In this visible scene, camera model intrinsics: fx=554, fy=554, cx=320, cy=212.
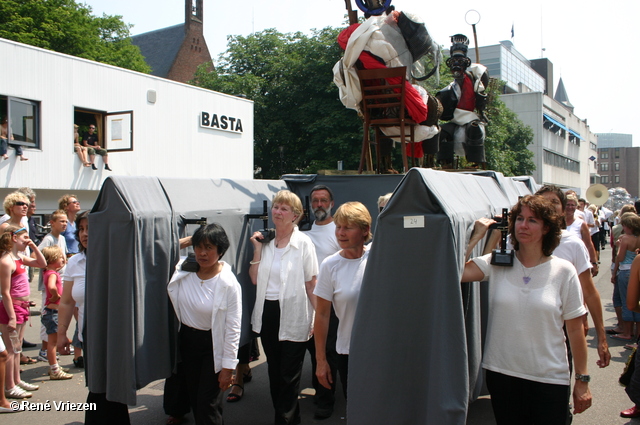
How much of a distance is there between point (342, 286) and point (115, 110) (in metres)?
15.9

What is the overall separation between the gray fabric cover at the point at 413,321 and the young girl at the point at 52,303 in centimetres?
401

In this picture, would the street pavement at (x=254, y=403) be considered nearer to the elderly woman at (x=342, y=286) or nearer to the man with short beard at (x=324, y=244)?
the man with short beard at (x=324, y=244)

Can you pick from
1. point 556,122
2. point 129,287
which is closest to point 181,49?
point 556,122

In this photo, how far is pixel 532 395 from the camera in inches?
114

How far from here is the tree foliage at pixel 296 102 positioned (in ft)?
86.0

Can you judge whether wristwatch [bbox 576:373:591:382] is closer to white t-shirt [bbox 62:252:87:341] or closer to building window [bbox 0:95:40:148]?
white t-shirt [bbox 62:252:87:341]

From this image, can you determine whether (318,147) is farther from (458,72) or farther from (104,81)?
(458,72)

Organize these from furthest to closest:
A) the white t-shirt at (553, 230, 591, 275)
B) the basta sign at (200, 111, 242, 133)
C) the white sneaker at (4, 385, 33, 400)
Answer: the basta sign at (200, 111, 242, 133) < the white sneaker at (4, 385, 33, 400) < the white t-shirt at (553, 230, 591, 275)

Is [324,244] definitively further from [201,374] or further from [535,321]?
[535,321]

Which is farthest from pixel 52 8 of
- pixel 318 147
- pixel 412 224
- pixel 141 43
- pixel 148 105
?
pixel 412 224

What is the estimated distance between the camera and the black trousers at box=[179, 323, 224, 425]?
3709 mm

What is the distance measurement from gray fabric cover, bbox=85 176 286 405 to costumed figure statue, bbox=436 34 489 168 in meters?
4.34

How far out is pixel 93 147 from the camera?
17031mm

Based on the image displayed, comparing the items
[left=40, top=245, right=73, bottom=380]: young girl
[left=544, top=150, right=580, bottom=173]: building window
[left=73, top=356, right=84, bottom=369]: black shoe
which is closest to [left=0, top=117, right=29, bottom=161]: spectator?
[left=40, top=245, right=73, bottom=380]: young girl
